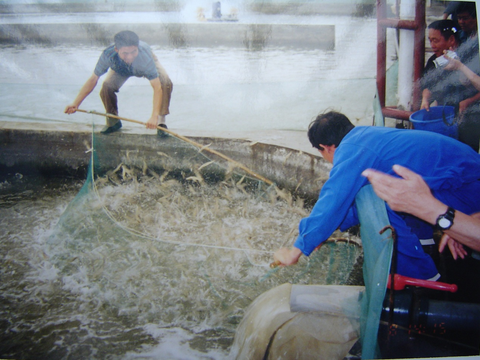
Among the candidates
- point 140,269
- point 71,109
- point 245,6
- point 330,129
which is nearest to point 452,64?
point 330,129

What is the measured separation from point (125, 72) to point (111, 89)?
0.14m

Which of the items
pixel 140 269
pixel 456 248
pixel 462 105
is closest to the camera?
pixel 456 248

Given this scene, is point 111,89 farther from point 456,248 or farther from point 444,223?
point 456,248

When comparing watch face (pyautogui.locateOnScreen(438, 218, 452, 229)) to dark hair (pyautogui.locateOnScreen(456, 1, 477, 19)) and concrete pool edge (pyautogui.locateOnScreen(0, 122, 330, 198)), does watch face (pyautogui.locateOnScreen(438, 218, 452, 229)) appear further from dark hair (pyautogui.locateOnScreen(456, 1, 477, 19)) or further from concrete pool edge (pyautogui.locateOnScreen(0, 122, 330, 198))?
dark hair (pyautogui.locateOnScreen(456, 1, 477, 19))

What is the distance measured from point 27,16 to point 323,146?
1.76 metres

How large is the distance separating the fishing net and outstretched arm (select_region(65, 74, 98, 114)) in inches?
8.3

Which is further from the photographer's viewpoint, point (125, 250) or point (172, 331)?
point (125, 250)

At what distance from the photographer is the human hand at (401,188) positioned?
3.46 ft

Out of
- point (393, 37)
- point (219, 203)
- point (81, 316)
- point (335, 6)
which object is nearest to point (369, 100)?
point (393, 37)

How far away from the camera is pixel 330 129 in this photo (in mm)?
1319

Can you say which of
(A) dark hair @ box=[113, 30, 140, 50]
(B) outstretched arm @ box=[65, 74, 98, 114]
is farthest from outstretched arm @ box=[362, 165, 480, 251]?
(B) outstretched arm @ box=[65, 74, 98, 114]

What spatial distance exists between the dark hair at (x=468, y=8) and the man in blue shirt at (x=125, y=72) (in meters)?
1.61

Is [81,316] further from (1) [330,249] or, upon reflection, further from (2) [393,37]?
(2) [393,37]

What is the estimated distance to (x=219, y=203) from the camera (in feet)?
6.60
